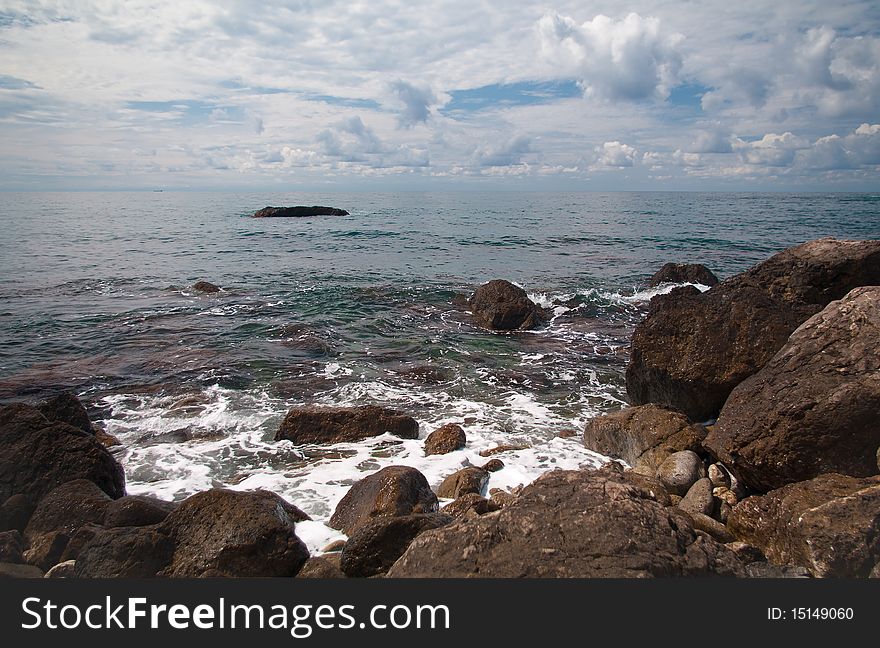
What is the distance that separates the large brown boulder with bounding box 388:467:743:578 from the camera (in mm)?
3539

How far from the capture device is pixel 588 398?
11.2 m

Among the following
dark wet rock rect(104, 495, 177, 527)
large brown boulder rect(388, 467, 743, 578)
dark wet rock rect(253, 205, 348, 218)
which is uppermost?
dark wet rock rect(253, 205, 348, 218)

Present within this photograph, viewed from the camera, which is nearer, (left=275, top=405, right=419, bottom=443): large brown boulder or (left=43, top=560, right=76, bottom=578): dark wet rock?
(left=43, top=560, right=76, bottom=578): dark wet rock

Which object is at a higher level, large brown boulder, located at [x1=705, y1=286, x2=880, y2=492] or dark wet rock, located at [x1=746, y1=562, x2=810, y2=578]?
large brown boulder, located at [x1=705, y1=286, x2=880, y2=492]

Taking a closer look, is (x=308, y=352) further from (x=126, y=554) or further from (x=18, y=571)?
→ (x=126, y=554)

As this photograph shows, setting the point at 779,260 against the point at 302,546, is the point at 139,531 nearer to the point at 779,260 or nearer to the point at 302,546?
the point at 302,546

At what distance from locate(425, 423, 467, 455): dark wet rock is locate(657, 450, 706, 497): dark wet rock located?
323cm

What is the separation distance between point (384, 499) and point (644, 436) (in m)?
4.22

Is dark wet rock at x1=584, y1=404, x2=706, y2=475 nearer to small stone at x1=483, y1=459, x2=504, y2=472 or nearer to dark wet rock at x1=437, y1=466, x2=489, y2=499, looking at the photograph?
small stone at x1=483, y1=459, x2=504, y2=472

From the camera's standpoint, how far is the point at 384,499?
623 centimetres

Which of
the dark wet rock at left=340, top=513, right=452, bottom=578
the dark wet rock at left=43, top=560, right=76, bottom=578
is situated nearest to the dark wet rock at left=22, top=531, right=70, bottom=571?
the dark wet rock at left=43, top=560, right=76, bottom=578

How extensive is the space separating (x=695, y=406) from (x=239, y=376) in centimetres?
981

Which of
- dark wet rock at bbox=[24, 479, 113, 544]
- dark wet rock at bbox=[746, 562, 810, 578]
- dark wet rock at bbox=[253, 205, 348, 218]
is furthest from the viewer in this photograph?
dark wet rock at bbox=[253, 205, 348, 218]

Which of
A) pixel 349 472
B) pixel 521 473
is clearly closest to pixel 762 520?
pixel 521 473
